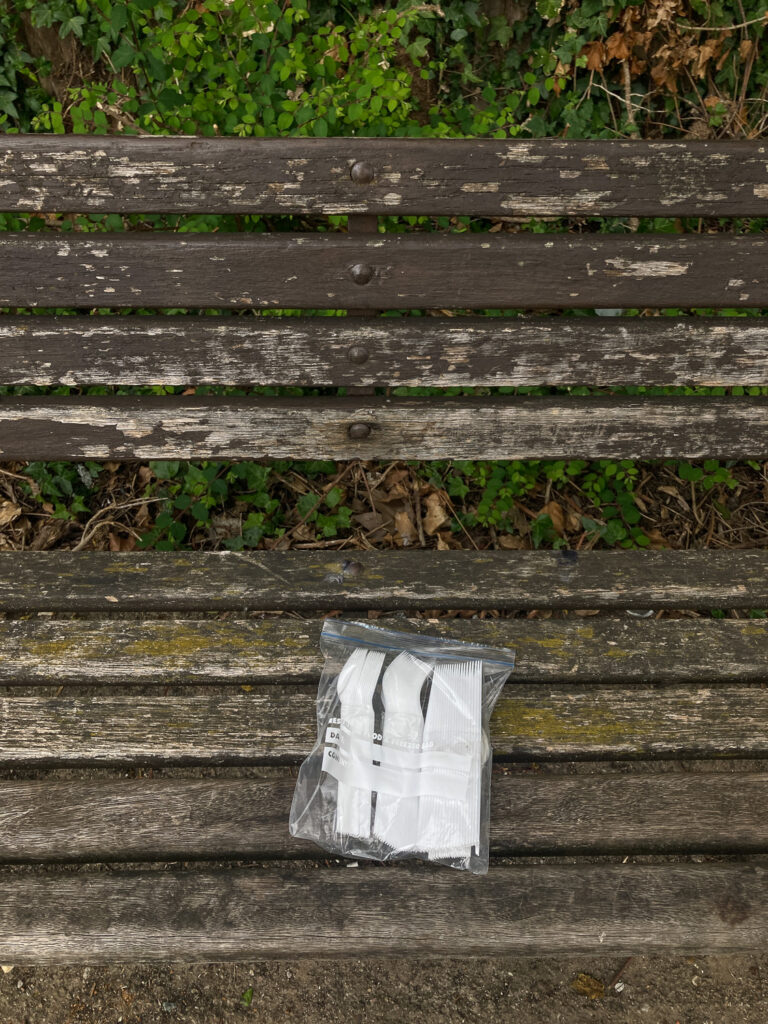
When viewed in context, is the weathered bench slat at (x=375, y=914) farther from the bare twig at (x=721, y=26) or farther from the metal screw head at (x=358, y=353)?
the bare twig at (x=721, y=26)

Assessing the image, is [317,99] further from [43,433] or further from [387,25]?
[43,433]

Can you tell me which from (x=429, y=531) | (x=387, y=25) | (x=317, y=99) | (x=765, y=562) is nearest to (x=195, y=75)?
(x=317, y=99)

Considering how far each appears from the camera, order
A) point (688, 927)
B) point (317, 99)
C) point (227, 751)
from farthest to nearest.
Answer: point (317, 99)
point (227, 751)
point (688, 927)

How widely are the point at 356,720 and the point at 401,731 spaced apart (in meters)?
0.09

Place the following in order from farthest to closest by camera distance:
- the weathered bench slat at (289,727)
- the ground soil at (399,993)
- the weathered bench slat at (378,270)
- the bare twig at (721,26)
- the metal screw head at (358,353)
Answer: the bare twig at (721,26), the ground soil at (399,993), the metal screw head at (358,353), the weathered bench slat at (378,270), the weathered bench slat at (289,727)

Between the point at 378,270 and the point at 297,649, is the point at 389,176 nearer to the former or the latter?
the point at 378,270

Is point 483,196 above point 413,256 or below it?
above

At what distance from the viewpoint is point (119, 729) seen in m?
1.60

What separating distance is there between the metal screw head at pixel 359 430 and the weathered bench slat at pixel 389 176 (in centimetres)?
48

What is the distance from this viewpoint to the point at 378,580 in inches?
72.2

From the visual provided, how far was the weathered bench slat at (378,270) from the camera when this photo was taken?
172 centimetres

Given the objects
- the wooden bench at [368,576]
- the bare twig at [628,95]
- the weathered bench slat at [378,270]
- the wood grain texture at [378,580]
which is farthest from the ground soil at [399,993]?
the bare twig at [628,95]

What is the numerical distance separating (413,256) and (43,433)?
95cm

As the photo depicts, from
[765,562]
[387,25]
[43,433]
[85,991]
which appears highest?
[387,25]
